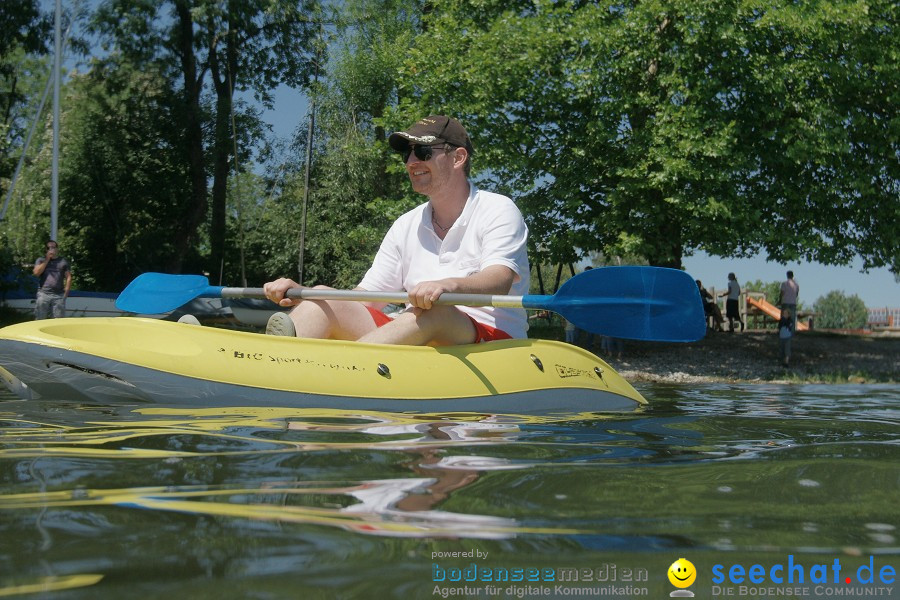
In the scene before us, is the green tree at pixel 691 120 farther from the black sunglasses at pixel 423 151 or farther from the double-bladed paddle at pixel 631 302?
the black sunglasses at pixel 423 151

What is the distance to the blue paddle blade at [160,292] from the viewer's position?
5156mm

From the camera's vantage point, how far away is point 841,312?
37.7 m

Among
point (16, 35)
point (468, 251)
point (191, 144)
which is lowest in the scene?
point (468, 251)

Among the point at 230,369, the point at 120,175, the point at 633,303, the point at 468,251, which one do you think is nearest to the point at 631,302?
the point at 633,303

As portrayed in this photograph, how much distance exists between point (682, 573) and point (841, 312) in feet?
132

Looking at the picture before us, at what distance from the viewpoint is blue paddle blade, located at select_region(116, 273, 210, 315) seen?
5156mm

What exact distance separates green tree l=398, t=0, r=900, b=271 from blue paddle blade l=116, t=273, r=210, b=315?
373 inches

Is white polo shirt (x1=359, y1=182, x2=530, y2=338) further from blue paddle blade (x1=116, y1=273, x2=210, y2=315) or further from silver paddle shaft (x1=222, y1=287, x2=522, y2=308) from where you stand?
blue paddle blade (x1=116, y1=273, x2=210, y2=315)

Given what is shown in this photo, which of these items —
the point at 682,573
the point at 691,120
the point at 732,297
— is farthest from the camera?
the point at 732,297

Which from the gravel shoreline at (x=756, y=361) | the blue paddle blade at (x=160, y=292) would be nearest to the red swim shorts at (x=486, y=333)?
the blue paddle blade at (x=160, y=292)

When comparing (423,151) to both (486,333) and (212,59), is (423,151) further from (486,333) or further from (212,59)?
(212,59)

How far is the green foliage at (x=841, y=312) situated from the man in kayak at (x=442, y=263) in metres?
34.6

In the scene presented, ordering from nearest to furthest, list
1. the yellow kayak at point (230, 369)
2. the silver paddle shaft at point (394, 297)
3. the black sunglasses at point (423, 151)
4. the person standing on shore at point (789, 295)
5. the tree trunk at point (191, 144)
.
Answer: the yellow kayak at point (230, 369)
the silver paddle shaft at point (394, 297)
the black sunglasses at point (423, 151)
the person standing on shore at point (789, 295)
the tree trunk at point (191, 144)

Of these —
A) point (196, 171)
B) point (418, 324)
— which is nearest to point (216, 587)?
point (418, 324)
